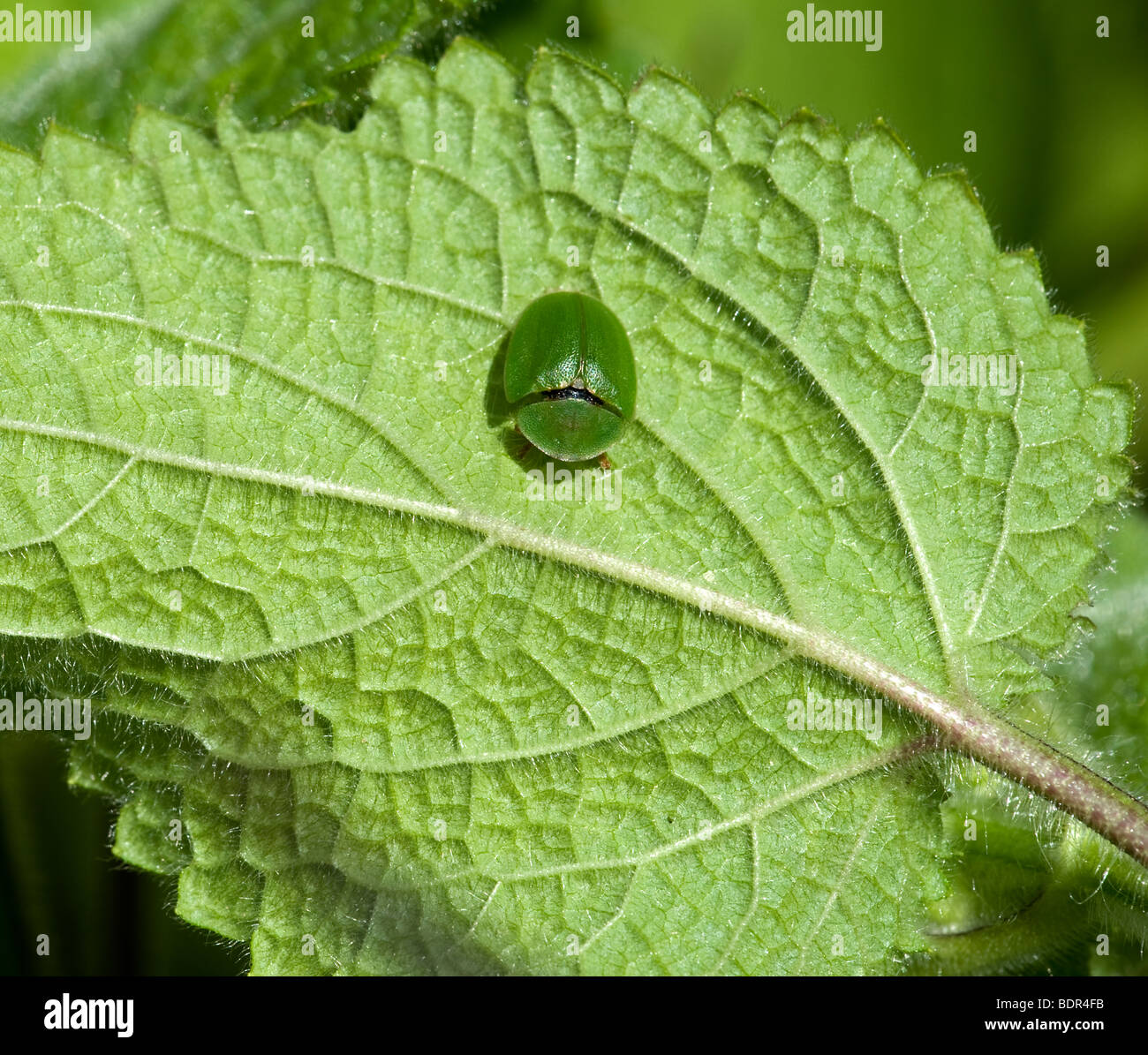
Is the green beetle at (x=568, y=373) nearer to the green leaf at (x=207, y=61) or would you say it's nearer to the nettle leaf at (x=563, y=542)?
the nettle leaf at (x=563, y=542)

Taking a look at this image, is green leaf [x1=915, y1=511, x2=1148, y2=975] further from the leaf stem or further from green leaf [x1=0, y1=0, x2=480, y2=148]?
green leaf [x1=0, y1=0, x2=480, y2=148]

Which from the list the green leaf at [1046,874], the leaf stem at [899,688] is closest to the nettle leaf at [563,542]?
the leaf stem at [899,688]

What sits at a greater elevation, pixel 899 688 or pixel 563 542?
pixel 563 542

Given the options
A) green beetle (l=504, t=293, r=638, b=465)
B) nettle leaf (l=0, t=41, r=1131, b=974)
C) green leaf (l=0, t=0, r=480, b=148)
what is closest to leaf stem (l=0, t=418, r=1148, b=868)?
nettle leaf (l=0, t=41, r=1131, b=974)

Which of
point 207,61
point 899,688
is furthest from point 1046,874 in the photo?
point 207,61

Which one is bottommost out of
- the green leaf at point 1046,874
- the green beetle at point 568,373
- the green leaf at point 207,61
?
the green leaf at point 1046,874

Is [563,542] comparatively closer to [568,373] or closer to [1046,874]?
[568,373]

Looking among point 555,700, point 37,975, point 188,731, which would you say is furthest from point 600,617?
point 37,975
